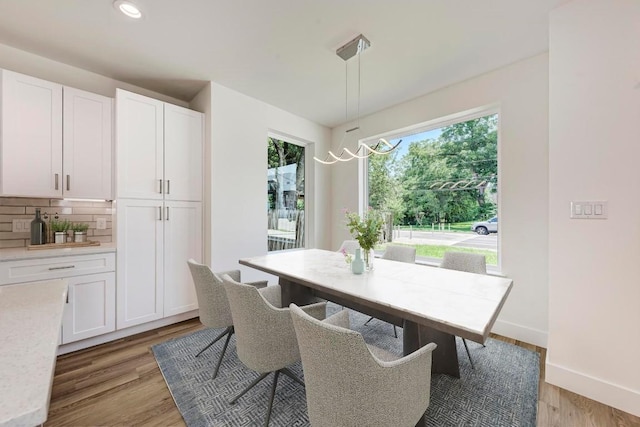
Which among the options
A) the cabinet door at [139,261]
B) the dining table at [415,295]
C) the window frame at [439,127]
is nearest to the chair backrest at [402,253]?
the dining table at [415,295]

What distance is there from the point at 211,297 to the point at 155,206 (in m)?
1.42

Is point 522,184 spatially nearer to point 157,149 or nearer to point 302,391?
point 302,391

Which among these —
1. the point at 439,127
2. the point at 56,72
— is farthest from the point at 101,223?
the point at 439,127

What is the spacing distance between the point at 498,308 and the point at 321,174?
3.45m

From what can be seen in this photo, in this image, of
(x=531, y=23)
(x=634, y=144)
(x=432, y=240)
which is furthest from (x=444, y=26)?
(x=432, y=240)

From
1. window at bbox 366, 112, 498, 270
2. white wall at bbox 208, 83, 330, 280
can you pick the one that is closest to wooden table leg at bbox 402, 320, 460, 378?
window at bbox 366, 112, 498, 270

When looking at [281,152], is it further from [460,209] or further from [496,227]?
[496,227]

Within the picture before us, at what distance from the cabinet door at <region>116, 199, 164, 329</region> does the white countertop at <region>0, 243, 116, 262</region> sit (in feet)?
0.46

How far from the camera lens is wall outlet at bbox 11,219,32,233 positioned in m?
2.38

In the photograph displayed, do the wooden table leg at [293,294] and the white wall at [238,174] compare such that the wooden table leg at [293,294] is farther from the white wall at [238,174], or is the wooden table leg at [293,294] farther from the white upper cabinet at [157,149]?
the white upper cabinet at [157,149]

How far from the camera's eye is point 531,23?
2.04 m

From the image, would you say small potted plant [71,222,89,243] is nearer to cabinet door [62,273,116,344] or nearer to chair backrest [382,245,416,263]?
cabinet door [62,273,116,344]

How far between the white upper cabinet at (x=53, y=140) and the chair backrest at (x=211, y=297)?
157cm

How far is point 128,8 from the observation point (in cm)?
187
